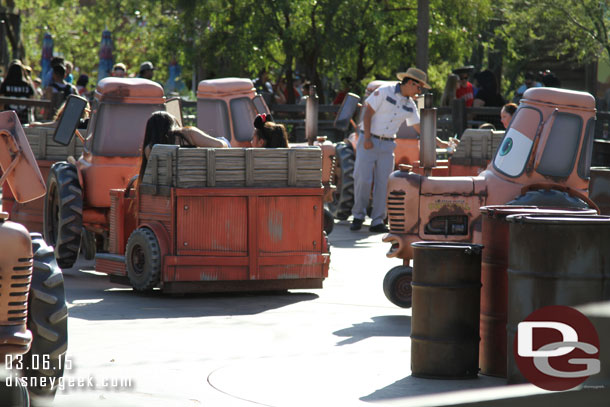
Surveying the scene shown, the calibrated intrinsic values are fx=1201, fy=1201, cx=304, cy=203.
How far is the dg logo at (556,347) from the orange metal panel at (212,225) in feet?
13.9

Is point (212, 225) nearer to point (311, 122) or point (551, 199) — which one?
point (551, 199)

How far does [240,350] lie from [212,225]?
8.33 feet

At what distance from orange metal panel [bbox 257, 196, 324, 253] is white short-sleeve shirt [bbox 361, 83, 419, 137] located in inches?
196

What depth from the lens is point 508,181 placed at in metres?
9.52

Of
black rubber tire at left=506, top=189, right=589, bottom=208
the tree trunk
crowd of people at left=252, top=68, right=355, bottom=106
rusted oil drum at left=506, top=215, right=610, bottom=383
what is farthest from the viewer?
crowd of people at left=252, top=68, right=355, bottom=106

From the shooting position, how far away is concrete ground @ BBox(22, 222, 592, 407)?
651 centimetres

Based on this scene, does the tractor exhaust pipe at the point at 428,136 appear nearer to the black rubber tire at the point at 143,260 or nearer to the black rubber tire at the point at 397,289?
the black rubber tire at the point at 397,289

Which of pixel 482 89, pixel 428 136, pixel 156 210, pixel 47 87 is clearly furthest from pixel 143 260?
pixel 482 89

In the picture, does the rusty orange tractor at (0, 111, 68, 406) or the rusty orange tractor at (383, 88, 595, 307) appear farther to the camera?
the rusty orange tractor at (383, 88, 595, 307)

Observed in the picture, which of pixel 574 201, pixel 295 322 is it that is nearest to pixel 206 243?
pixel 295 322

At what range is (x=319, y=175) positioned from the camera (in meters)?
10.7

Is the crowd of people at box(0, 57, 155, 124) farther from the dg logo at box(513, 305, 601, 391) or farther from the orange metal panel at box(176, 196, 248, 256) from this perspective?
the dg logo at box(513, 305, 601, 391)

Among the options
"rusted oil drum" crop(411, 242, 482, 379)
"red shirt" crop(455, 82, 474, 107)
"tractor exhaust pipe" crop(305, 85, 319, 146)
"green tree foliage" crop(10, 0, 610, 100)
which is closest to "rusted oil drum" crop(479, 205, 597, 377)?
"rusted oil drum" crop(411, 242, 482, 379)

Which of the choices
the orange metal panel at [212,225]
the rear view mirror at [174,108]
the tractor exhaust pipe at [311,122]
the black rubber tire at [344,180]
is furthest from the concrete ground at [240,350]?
the black rubber tire at [344,180]
